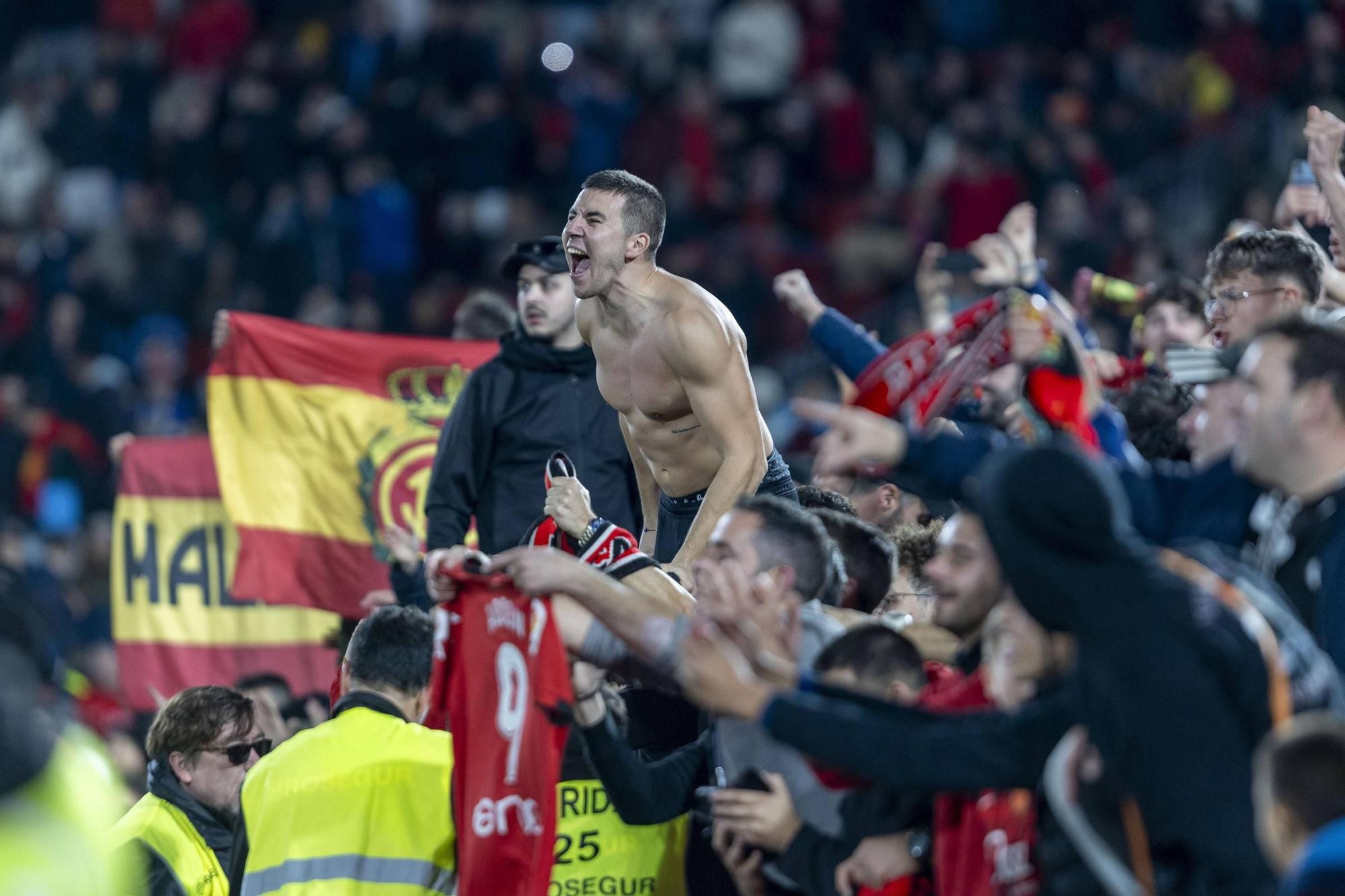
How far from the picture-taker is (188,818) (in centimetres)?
587

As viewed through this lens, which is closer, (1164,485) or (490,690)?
(1164,485)

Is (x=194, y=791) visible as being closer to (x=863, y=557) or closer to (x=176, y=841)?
(x=176, y=841)

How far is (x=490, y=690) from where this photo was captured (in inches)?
187

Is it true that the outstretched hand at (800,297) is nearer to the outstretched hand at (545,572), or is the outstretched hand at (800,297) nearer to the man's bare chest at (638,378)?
the man's bare chest at (638,378)

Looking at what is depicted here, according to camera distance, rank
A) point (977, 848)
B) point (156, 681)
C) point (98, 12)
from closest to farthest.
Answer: point (977, 848), point (156, 681), point (98, 12)

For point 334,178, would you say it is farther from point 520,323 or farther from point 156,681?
point 520,323

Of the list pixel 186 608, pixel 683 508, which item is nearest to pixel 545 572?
pixel 683 508

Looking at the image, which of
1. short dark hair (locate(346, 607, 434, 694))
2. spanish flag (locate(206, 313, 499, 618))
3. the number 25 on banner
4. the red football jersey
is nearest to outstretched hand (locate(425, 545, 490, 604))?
the red football jersey

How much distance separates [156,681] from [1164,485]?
5856mm

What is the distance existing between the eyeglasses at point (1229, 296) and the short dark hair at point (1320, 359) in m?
1.60

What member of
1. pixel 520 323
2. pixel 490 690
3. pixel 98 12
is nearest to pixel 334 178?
pixel 98 12

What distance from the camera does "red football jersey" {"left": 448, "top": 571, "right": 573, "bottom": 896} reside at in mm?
4637

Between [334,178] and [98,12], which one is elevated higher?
[98,12]

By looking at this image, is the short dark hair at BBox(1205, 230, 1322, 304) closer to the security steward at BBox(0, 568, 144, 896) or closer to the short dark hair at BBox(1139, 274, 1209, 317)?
the short dark hair at BBox(1139, 274, 1209, 317)
